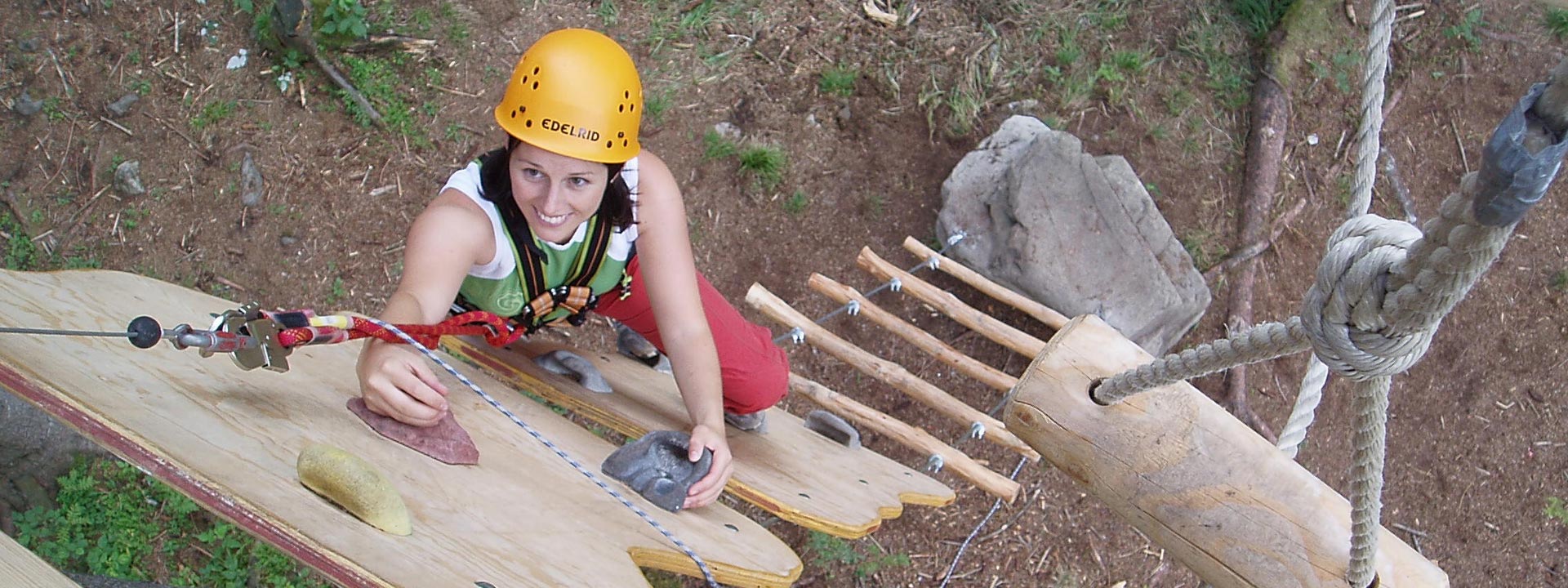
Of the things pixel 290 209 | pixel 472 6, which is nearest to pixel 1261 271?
pixel 472 6

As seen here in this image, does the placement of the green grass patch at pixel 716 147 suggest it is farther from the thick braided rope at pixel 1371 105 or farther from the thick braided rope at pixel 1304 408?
the thick braided rope at pixel 1371 105

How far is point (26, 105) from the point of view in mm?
4129

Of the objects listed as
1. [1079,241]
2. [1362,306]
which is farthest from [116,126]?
[1362,306]

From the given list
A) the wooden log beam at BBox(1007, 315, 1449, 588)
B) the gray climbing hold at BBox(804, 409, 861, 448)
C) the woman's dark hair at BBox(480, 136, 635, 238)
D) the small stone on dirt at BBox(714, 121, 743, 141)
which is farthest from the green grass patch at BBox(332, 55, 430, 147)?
the wooden log beam at BBox(1007, 315, 1449, 588)

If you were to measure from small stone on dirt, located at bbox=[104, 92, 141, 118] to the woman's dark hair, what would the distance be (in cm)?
285

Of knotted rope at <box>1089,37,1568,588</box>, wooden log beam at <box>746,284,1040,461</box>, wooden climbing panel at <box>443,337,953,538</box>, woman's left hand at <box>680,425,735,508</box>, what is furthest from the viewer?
wooden log beam at <box>746,284,1040,461</box>

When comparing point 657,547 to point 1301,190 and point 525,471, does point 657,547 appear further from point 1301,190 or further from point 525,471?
point 1301,190

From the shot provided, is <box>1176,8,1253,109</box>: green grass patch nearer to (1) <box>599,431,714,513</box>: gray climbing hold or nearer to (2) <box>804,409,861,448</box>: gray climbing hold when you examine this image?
(2) <box>804,409,861,448</box>: gray climbing hold

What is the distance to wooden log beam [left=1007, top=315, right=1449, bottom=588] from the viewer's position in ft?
5.59

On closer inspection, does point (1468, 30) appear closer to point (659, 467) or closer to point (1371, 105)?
point (1371, 105)

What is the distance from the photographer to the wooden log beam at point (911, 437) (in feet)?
11.0

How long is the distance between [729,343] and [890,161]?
1985 mm

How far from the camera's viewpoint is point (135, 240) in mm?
3996

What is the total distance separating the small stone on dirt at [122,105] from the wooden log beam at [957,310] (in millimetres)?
3174
